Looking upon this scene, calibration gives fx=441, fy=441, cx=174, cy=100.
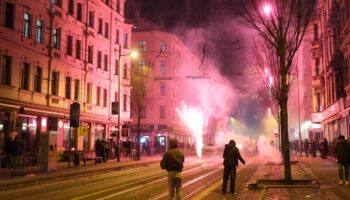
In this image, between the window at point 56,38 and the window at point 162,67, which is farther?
the window at point 162,67

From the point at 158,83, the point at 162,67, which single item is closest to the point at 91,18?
the point at 158,83

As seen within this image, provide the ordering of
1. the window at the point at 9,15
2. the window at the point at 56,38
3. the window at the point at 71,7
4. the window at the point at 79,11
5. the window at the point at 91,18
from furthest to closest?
1. the window at the point at 91,18
2. the window at the point at 79,11
3. the window at the point at 71,7
4. the window at the point at 56,38
5. the window at the point at 9,15

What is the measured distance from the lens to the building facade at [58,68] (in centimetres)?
2873

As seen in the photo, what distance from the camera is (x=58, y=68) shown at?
1407 inches

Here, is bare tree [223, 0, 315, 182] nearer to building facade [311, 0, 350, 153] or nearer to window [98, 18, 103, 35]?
building facade [311, 0, 350, 153]

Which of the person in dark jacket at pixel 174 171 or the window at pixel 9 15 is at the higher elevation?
the window at pixel 9 15

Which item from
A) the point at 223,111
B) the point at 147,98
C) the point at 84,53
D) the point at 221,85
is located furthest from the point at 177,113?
the point at 223,111

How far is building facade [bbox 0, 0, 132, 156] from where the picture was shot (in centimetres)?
2873

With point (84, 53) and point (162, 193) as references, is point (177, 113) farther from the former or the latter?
point (162, 193)

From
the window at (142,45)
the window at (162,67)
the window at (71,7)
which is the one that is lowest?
the window at (71,7)

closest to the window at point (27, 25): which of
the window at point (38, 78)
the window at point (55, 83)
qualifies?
the window at point (38, 78)

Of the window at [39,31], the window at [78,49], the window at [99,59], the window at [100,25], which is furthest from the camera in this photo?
Answer: the window at [100,25]

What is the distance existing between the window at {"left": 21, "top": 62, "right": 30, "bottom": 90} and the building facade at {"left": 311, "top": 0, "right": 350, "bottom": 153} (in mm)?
22187

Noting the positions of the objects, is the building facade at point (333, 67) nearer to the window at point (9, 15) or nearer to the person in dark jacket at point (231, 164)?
the person in dark jacket at point (231, 164)
